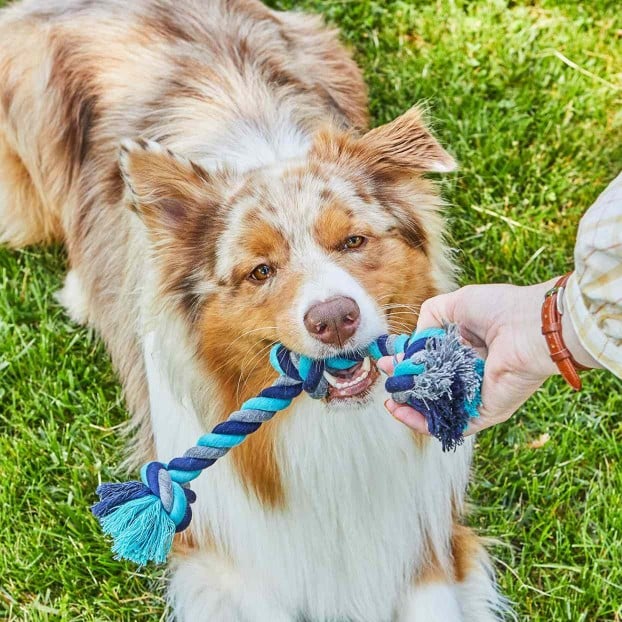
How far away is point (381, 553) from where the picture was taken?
336cm

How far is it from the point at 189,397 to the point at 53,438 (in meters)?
1.13

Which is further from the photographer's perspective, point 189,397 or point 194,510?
point 194,510

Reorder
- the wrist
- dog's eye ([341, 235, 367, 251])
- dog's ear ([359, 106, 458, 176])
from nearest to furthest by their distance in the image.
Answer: the wrist, dog's eye ([341, 235, 367, 251]), dog's ear ([359, 106, 458, 176])

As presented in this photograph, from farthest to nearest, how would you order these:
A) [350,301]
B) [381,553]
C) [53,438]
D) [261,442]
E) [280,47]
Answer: [280,47], [53,438], [381,553], [261,442], [350,301]

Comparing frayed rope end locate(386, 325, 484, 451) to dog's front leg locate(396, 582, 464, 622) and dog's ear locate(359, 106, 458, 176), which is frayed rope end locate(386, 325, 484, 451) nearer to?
dog's ear locate(359, 106, 458, 176)

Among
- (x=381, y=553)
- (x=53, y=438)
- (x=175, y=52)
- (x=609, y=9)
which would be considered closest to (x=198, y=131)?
(x=175, y=52)

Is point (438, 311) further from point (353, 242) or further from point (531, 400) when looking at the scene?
point (531, 400)

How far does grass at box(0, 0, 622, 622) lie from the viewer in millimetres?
3627

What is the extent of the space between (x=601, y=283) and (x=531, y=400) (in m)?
2.03

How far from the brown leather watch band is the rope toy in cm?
22

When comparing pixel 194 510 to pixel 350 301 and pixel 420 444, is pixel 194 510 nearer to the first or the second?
pixel 420 444

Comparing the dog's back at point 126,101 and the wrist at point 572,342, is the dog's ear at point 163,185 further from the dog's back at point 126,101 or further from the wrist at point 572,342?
the wrist at point 572,342

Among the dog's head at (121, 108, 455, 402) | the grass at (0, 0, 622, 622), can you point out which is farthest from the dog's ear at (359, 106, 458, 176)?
the grass at (0, 0, 622, 622)

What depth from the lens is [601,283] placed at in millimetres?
2158
